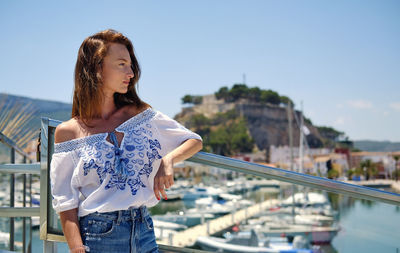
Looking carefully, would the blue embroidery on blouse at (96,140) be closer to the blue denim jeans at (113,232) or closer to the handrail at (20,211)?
the blue denim jeans at (113,232)

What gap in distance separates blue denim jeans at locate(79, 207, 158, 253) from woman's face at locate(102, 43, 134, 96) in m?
0.35

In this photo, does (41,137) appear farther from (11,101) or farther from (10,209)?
(11,101)

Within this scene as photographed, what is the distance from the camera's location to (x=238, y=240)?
14195 mm

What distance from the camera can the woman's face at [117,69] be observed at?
3.81ft

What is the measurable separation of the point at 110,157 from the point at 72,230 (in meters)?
0.21

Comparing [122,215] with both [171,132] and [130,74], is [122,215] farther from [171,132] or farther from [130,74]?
[130,74]

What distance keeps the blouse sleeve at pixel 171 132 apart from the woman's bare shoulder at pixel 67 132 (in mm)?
229

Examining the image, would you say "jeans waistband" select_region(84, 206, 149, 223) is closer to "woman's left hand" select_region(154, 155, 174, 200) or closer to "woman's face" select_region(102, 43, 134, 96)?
"woman's left hand" select_region(154, 155, 174, 200)

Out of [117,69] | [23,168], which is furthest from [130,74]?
[23,168]

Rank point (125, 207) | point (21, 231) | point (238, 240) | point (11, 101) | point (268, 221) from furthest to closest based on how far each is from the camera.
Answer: point (268, 221), point (238, 240), point (21, 231), point (11, 101), point (125, 207)

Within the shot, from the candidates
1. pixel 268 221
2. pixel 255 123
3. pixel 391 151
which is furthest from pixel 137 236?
pixel 391 151

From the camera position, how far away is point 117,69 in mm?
1166

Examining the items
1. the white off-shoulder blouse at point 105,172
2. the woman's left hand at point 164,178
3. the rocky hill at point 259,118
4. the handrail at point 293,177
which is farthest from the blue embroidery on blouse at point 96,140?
the rocky hill at point 259,118

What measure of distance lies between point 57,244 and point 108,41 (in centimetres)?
68
